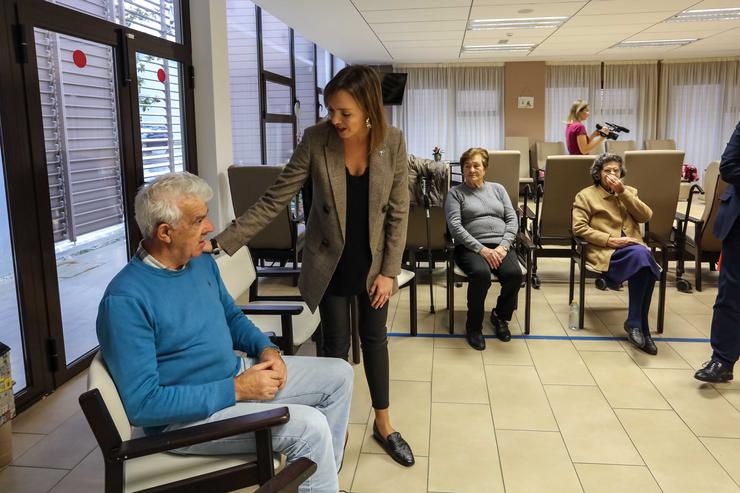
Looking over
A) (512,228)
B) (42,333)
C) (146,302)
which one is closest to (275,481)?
(146,302)

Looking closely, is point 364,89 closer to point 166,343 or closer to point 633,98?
point 166,343

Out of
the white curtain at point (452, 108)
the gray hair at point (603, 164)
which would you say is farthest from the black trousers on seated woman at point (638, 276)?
the white curtain at point (452, 108)

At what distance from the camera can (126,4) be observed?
11.3 ft

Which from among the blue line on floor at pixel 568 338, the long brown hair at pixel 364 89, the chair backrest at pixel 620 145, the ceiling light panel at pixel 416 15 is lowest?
the blue line on floor at pixel 568 338

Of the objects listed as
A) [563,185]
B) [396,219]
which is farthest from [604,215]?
[396,219]

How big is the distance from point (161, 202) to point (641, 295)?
2872mm

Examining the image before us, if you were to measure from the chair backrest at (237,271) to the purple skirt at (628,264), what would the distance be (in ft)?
7.00

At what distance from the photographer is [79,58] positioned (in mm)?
3004

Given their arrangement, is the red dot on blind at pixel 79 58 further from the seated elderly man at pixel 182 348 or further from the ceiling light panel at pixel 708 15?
the ceiling light panel at pixel 708 15

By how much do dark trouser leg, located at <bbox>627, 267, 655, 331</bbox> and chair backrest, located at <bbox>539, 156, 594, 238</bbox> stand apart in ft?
3.47

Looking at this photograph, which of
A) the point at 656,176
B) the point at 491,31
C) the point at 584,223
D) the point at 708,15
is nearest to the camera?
the point at 584,223

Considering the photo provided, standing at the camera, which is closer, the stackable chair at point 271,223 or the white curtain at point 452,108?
the stackable chair at point 271,223

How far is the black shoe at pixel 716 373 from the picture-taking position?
2.86 m

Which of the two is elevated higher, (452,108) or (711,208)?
(452,108)
